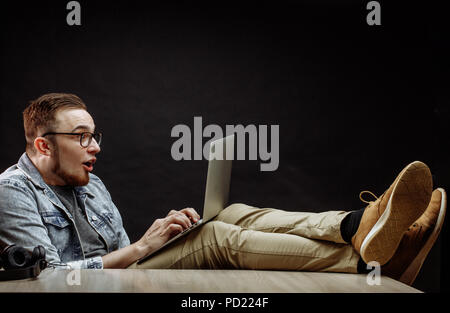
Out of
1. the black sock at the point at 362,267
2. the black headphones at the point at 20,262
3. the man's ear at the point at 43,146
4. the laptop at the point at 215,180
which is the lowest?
the black sock at the point at 362,267

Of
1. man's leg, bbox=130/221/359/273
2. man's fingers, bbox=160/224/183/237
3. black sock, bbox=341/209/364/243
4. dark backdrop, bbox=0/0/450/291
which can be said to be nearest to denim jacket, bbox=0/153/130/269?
man's fingers, bbox=160/224/183/237

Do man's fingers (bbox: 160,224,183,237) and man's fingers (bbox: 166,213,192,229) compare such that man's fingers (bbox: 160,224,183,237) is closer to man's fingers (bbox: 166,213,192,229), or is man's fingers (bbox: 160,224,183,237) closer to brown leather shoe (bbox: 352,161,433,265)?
man's fingers (bbox: 166,213,192,229)

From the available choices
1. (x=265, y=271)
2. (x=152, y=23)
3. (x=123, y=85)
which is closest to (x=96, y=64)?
(x=123, y=85)

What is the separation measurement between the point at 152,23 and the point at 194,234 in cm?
226

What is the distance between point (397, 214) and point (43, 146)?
1.60 meters

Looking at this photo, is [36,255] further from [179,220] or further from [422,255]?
[422,255]

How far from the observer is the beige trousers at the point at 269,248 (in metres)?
2.16

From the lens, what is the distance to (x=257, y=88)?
4160 mm

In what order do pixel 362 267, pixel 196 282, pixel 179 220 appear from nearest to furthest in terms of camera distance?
pixel 196 282, pixel 362 267, pixel 179 220

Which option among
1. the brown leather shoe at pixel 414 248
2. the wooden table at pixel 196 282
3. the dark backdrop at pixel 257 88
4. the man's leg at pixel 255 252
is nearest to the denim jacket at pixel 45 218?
the wooden table at pixel 196 282

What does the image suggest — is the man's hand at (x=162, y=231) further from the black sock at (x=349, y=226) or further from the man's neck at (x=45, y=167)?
the black sock at (x=349, y=226)

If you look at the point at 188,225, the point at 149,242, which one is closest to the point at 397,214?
the point at 188,225

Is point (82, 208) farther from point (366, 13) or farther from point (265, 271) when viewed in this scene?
point (366, 13)

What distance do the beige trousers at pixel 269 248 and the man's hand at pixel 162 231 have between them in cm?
5
